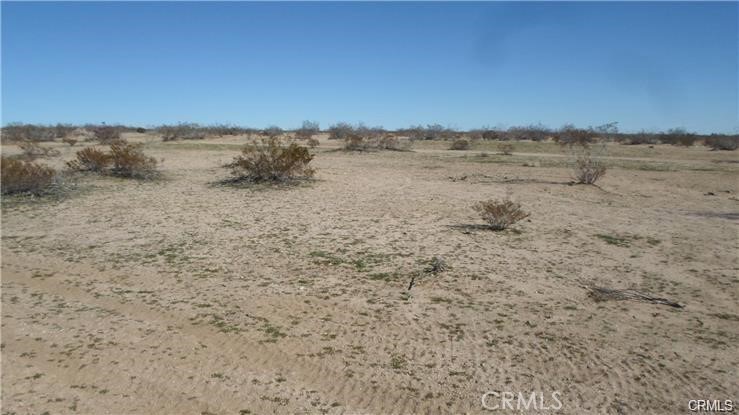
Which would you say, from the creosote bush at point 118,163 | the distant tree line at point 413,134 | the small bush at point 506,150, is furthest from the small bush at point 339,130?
the creosote bush at point 118,163

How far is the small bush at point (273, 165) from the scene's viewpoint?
16.5 metres

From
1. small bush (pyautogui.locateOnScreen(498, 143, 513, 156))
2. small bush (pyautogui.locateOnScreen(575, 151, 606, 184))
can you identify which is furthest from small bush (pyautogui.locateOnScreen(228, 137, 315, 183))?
small bush (pyautogui.locateOnScreen(498, 143, 513, 156))

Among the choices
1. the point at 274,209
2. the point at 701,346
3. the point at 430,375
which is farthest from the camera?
the point at 274,209

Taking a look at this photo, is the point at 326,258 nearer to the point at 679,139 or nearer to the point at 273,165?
the point at 273,165

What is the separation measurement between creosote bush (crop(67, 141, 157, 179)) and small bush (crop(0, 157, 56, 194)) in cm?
304

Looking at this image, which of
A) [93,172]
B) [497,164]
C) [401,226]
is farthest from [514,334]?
[497,164]

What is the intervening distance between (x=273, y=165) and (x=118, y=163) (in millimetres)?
5241

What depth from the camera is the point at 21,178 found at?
538 inches

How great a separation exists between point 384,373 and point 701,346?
10.6ft

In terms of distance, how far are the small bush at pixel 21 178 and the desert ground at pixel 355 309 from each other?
1.60 m

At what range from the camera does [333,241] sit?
9.39 metres

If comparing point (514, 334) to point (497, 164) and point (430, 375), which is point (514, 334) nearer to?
point (430, 375)

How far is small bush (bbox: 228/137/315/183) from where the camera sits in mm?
16500

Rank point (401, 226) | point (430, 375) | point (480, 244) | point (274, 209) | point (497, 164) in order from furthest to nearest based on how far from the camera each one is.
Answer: point (497, 164) → point (274, 209) → point (401, 226) → point (480, 244) → point (430, 375)
